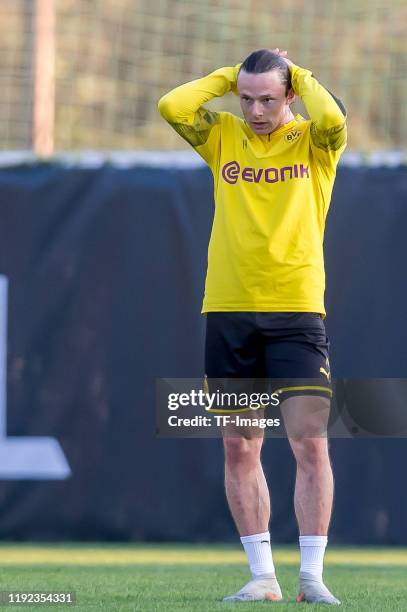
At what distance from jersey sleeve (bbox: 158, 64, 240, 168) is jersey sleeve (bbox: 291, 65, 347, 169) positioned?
35 cm

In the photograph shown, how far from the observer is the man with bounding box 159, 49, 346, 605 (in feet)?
15.7

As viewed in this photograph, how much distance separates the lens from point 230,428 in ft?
16.2

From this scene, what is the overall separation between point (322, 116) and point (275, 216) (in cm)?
40

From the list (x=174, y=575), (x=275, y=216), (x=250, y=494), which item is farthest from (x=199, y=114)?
(x=174, y=575)

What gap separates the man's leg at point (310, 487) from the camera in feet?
15.5

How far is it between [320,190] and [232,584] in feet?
5.38

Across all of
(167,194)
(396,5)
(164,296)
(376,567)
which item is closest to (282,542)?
(376,567)

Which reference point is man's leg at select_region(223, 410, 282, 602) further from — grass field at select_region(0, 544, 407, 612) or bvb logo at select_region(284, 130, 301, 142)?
bvb logo at select_region(284, 130, 301, 142)

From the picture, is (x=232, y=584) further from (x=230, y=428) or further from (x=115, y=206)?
(x=115, y=206)

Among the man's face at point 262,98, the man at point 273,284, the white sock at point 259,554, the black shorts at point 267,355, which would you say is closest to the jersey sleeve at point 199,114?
the man at point 273,284

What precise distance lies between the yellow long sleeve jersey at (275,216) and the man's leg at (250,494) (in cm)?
44

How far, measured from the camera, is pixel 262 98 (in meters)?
4.83

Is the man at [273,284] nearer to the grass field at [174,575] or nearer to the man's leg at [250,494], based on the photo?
the man's leg at [250,494]

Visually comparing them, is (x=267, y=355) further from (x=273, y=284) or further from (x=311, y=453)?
(x=311, y=453)
